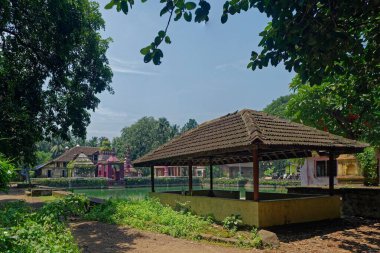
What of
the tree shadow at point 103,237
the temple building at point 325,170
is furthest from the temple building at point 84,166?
the tree shadow at point 103,237

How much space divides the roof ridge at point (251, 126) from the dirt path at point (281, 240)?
290 centimetres

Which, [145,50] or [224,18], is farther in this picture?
[224,18]

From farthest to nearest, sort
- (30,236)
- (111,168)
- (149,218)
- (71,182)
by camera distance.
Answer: (111,168) → (71,182) → (149,218) → (30,236)

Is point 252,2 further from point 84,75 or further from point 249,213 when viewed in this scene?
point 84,75

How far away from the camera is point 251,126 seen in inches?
484

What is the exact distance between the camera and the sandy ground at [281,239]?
885 cm

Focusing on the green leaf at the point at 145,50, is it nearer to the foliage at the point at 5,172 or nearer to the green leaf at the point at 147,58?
the green leaf at the point at 147,58

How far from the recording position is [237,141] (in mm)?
11805

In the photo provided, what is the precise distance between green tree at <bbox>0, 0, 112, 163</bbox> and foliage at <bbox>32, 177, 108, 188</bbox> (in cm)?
3353

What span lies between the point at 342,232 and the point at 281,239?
231cm

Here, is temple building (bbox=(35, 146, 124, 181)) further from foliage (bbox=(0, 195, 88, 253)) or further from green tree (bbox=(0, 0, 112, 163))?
foliage (bbox=(0, 195, 88, 253))

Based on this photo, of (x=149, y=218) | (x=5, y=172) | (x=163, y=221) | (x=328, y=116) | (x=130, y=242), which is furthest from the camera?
(x=328, y=116)

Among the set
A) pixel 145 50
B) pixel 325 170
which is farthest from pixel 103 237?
pixel 325 170

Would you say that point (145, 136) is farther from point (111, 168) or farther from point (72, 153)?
point (111, 168)
